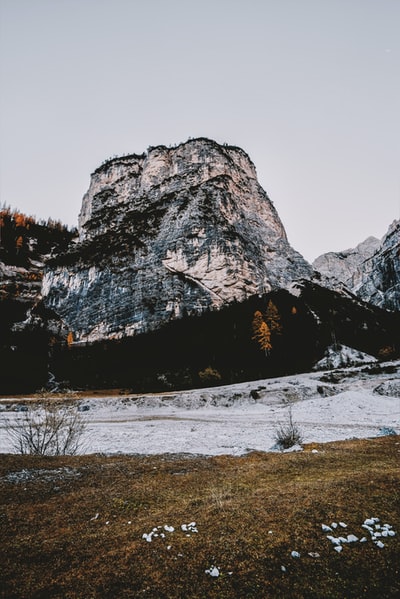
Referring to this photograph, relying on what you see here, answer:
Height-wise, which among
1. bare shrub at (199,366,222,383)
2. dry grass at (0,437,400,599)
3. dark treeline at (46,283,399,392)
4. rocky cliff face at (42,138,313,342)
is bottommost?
dry grass at (0,437,400,599)

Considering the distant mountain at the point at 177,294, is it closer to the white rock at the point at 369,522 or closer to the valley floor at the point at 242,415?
the valley floor at the point at 242,415

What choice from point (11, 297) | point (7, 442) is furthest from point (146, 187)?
point (7, 442)

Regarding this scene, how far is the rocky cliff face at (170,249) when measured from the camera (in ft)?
303

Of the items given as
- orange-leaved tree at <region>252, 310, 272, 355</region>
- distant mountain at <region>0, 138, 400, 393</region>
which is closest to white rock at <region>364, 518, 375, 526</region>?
distant mountain at <region>0, 138, 400, 393</region>

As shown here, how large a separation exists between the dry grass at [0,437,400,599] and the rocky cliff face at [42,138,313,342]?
76.8m

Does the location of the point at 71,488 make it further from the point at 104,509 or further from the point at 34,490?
the point at 104,509

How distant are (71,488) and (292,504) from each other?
7.34 metres

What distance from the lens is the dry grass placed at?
5.07 metres

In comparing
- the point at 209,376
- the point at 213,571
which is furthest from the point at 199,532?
the point at 209,376

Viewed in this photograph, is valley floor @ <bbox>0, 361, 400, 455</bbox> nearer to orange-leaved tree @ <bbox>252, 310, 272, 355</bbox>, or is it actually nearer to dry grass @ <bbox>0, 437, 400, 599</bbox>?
dry grass @ <bbox>0, 437, 400, 599</bbox>

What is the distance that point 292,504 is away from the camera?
8.02 meters

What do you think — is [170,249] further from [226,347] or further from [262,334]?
[262,334]

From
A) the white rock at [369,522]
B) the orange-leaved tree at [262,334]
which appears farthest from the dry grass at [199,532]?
the orange-leaved tree at [262,334]

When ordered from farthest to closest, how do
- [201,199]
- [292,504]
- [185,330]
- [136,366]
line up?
[201,199] → [185,330] → [136,366] → [292,504]
